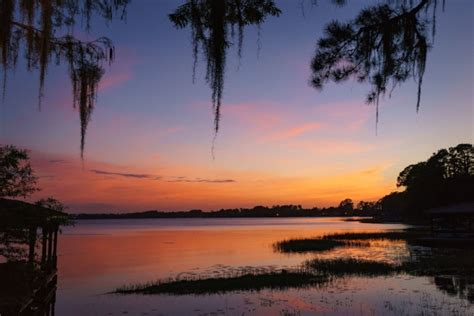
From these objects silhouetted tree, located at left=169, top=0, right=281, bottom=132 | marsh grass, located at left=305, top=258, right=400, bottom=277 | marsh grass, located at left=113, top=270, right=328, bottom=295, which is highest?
silhouetted tree, located at left=169, top=0, right=281, bottom=132

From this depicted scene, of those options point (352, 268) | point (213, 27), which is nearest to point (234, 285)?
point (352, 268)

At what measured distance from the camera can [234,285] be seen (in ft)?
85.5

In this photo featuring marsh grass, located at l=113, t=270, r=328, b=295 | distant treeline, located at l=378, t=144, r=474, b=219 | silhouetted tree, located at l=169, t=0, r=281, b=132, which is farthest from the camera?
distant treeline, located at l=378, t=144, r=474, b=219

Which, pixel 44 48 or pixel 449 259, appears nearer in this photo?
pixel 44 48

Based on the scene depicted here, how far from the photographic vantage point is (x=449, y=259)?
3272cm

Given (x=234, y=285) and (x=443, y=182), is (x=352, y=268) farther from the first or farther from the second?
(x=443, y=182)

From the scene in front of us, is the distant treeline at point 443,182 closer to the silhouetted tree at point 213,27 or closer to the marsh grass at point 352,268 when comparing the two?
the marsh grass at point 352,268

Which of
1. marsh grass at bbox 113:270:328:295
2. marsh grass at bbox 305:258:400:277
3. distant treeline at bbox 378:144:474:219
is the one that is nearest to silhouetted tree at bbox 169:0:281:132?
marsh grass at bbox 113:270:328:295

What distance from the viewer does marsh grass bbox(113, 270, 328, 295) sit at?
2481 centimetres

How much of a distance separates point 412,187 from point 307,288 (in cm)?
7176

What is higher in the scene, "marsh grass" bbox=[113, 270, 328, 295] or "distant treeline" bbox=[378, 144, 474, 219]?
"distant treeline" bbox=[378, 144, 474, 219]

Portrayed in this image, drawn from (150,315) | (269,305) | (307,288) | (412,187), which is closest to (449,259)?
(307,288)

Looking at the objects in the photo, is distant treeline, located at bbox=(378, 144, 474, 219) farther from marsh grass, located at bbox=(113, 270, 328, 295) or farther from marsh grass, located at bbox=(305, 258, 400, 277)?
marsh grass, located at bbox=(113, 270, 328, 295)

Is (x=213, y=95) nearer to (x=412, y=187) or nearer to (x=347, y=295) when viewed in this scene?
(x=347, y=295)
